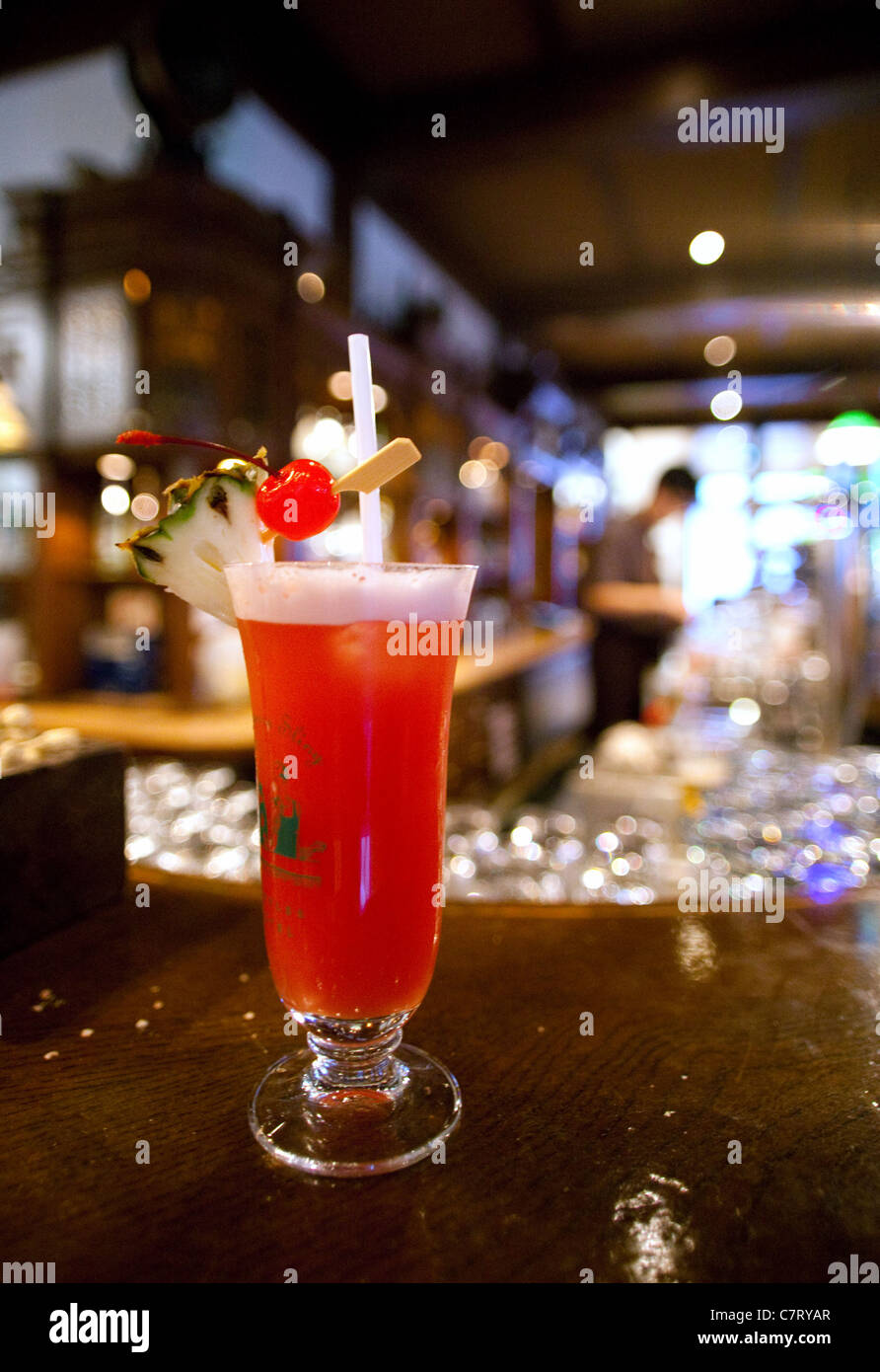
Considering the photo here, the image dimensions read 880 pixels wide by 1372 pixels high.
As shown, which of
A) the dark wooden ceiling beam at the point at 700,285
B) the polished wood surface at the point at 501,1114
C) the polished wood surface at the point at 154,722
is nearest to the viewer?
the polished wood surface at the point at 501,1114

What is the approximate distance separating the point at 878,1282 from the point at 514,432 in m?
7.67

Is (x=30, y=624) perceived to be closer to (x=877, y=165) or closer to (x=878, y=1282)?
(x=878, y=1282)

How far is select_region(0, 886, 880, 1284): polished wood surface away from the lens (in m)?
0.54

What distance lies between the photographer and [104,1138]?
65 centimetres

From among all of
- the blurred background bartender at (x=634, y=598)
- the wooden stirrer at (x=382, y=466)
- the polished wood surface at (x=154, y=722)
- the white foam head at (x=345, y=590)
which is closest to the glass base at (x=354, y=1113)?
the white foam head at (x=345, y=590)

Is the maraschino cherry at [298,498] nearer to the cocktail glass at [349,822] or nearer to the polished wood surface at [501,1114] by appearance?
the cocktail glass at [349,822]

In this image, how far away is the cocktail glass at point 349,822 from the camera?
68 centimetres

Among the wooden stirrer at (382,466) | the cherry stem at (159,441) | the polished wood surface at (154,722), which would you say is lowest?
the polished wood surface at (154,722)

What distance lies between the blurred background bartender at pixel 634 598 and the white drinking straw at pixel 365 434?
4.18m

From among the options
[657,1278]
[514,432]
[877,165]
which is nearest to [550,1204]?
→ [657,1278]

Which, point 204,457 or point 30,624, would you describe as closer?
point 204,457

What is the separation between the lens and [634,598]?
4.86 meters

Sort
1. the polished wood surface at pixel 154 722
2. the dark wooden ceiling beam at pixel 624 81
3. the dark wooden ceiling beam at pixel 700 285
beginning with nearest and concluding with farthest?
the polished wood surface at pixel 154 722
the dark wooden ceiling beam at pixel 624 81
the dark wooden ceiling beam at pixel 700 285

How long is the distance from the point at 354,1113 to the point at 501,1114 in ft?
0.38
